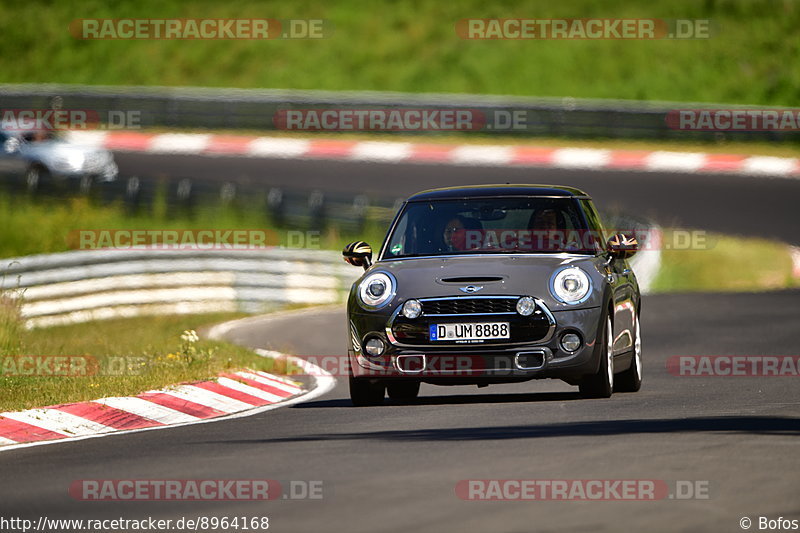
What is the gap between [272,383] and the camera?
13.7 m

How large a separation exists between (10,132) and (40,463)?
958 inches

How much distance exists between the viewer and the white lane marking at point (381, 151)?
33.9 m

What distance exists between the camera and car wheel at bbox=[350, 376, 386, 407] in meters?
11.4

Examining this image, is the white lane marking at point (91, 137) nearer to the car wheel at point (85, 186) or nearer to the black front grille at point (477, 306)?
the car wheel at point (85, 186)

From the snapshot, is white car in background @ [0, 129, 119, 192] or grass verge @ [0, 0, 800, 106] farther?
grass verge @ [0, 0, 800, 106]

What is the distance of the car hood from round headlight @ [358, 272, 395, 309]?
0.21 ft

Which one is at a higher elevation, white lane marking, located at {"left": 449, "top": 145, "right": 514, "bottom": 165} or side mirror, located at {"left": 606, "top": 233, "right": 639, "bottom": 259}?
white lane marking, located at {"left": 449, "top": 145, "right": 514, "bottom": 165}

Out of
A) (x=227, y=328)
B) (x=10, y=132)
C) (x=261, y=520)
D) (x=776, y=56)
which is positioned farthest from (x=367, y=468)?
(x=776, y=56)

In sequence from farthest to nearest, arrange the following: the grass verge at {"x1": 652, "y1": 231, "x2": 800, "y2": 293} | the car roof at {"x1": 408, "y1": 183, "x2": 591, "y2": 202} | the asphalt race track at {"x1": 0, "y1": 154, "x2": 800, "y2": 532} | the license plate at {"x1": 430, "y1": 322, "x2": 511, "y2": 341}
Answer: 1. the grass verge at {"x1": 652, "y1": 231, "x2": 800, "y2": 293}
2. the car roof at {"x1": 408, "y1": 183, "x2": 591, "y2": 202}
3. the license plate at {"x1": 430, "y1": 322, "x2": 511, "y2": 341}
4. the asphalt race track at {"x1": 0, "y1": 154, "x2": 800, "y2": 532}

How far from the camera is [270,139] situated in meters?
36.1

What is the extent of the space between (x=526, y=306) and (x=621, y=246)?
130 cm

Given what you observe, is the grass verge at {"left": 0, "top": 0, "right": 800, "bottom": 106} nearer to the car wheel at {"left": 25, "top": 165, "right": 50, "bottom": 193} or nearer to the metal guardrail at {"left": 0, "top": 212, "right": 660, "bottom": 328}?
the car wheel at {"left": 25, "top": 165, "right": 50, "bottom": 193}

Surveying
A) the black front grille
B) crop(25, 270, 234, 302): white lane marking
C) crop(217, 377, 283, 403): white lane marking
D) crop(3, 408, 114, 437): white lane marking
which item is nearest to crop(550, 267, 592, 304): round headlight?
the black front grille

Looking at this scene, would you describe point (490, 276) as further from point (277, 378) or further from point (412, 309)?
point (277, 378)
